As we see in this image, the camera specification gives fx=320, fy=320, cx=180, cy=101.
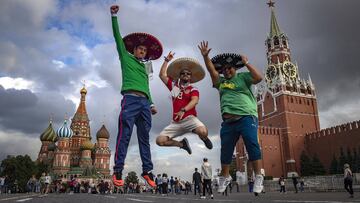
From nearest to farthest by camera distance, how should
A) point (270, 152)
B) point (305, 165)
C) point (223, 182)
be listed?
point (223, 182) < point (305, 165) < point (270, 152)

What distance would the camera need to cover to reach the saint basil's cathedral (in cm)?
6700

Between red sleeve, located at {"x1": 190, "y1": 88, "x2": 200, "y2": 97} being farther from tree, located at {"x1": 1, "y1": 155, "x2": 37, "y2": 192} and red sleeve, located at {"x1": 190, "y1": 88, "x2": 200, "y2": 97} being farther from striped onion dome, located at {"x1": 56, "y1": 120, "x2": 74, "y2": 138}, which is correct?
striped onion dome, located at {"x1": 56, "y1": 120, "x2": 74, "y2": 138}

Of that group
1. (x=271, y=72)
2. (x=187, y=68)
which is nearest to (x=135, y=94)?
(x=187, y=68)

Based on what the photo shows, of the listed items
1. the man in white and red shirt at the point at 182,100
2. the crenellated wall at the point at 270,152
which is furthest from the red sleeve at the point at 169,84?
the crenellated wall at the point at 270,152

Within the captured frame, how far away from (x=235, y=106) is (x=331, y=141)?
65.1 meters

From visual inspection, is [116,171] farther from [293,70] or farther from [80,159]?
[293,70]

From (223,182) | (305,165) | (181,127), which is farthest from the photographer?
(305,165)

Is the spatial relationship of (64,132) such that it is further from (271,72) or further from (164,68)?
(164,68)

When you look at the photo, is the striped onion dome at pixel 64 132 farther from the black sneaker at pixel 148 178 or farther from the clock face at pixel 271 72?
the black sneaker at pixel 148 178

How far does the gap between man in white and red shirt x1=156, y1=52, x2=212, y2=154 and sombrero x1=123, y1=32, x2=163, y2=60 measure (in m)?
0.38

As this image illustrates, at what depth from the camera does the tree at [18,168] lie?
51281 mm

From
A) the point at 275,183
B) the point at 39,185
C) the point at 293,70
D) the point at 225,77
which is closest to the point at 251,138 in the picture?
the point at 225,77

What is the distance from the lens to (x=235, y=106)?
17.2 ft

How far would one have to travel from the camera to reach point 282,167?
6519cm
